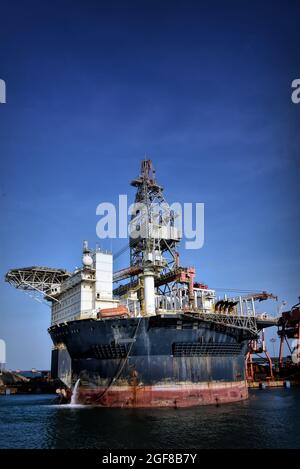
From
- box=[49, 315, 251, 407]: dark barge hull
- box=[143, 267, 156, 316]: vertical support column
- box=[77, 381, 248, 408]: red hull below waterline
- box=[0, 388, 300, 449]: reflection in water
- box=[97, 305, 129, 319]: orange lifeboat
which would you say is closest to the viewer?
box=[0, 388, 300, 449]: reflection in water

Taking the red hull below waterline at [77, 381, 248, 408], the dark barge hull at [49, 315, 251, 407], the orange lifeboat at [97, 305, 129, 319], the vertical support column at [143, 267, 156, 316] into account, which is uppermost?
the vertical support column at [143, 267, 156, 316]

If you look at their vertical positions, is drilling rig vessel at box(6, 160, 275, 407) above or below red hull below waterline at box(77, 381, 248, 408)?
above

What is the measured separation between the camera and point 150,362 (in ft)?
130

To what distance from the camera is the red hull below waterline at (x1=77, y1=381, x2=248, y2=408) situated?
39125 millimetres

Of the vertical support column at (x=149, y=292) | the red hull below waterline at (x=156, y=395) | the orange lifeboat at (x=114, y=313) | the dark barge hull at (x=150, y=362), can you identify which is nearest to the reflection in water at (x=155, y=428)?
the red hull below waterline at (x=156, y=395)

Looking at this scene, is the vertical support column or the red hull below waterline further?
the vertical support column

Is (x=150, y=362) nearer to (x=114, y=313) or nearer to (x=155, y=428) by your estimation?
(x=114, y=313)

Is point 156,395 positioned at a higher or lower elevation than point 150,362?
lower

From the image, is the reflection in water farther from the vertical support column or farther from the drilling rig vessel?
the vertical support column

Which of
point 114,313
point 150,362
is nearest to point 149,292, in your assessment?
point 114,313

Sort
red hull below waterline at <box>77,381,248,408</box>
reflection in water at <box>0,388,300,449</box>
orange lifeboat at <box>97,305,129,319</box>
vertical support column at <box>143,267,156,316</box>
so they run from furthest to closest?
vertical support column at <box>143,267,156,316</box> → orange lifeboat at <box>97,305,129,319</box> → red hull below waterline at <box>77,381,248,408</box> → reflection in water at <box>0,388,300,449</box>

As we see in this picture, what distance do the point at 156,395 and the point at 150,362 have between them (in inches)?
121

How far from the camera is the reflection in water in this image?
82.0ft

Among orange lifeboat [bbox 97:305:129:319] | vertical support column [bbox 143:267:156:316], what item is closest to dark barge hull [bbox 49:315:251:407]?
orange lifeboat [bbox 97:305:129:319]
